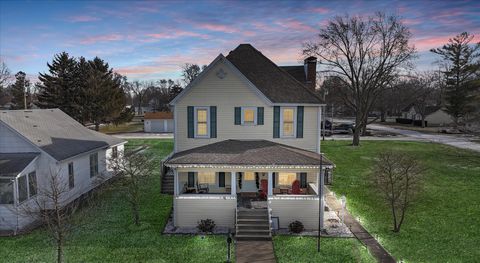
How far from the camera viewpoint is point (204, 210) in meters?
17.6

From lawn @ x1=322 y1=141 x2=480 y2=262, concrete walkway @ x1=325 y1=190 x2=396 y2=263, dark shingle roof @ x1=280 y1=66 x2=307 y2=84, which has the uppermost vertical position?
dark shingle roof @ x1=280 y1=66 x2=307 y2=84

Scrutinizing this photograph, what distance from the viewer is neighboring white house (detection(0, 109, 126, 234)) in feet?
56.0

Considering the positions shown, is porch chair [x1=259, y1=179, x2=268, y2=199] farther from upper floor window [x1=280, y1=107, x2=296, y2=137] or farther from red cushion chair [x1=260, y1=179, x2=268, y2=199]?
upper floor window [x1=280, y1=107, x2=296, y2=137]

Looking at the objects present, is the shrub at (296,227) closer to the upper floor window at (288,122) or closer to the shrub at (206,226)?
the shrub at (206,226)

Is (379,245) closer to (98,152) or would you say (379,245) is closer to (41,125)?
(98,152)

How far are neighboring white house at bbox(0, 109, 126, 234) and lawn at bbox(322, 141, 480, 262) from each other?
18868 millimetres

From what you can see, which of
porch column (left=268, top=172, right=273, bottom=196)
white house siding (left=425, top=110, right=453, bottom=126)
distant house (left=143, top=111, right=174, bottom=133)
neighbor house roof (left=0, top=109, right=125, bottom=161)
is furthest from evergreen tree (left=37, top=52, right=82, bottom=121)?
white house siding (left=425, top=110, right=453, bottom=126)

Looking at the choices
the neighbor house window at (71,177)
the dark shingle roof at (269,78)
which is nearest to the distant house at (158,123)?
the dark shingle roof at (269,78)

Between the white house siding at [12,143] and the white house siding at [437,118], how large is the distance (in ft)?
282

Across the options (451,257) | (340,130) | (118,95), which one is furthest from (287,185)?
(118,95)

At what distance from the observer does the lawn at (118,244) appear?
46.0 feet

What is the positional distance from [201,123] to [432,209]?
53.4 ft

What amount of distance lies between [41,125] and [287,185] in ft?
60.1

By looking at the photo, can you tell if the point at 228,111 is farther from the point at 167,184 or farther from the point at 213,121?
the point at 167,184
